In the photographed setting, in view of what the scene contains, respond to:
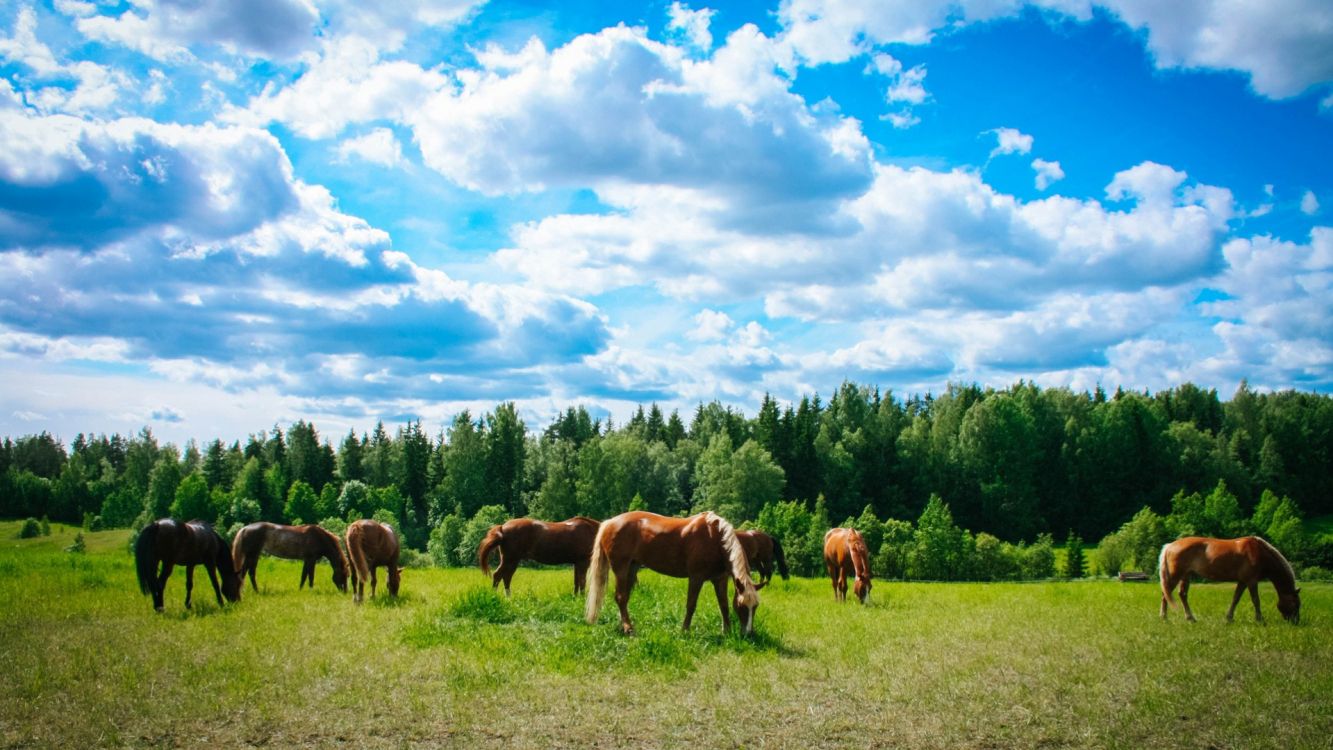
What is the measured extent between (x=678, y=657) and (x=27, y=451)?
166866 millimetres

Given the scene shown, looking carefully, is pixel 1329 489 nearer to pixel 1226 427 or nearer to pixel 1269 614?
pixel 1226 427

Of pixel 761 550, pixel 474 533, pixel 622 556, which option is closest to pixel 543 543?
pixel 622 556

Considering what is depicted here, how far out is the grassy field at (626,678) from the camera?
8.40 metres

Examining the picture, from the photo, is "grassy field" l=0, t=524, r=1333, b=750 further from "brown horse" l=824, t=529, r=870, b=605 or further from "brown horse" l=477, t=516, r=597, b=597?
"brown horse" l=477, t=516, r=597, b=597

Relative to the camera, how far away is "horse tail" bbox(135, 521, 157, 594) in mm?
15141

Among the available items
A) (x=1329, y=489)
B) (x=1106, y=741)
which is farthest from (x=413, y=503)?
(x=1329, y=489)

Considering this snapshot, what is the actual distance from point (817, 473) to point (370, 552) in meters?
69.4

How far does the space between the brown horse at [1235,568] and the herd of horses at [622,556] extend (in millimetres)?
24

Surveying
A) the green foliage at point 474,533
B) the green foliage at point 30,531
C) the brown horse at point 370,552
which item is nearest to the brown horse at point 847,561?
the brown horse at point 370,552

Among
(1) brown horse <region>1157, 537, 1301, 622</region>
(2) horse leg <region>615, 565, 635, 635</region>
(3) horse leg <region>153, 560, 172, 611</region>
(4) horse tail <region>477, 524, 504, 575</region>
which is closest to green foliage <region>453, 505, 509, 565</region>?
(4) horse tail <region>477, 524, 504, 575</region>

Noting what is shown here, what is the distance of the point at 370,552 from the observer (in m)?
18.3

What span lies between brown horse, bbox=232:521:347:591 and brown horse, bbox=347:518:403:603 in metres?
2.37

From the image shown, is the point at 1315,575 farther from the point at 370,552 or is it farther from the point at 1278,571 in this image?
the point at 370,552

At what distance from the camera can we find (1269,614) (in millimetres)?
18172
